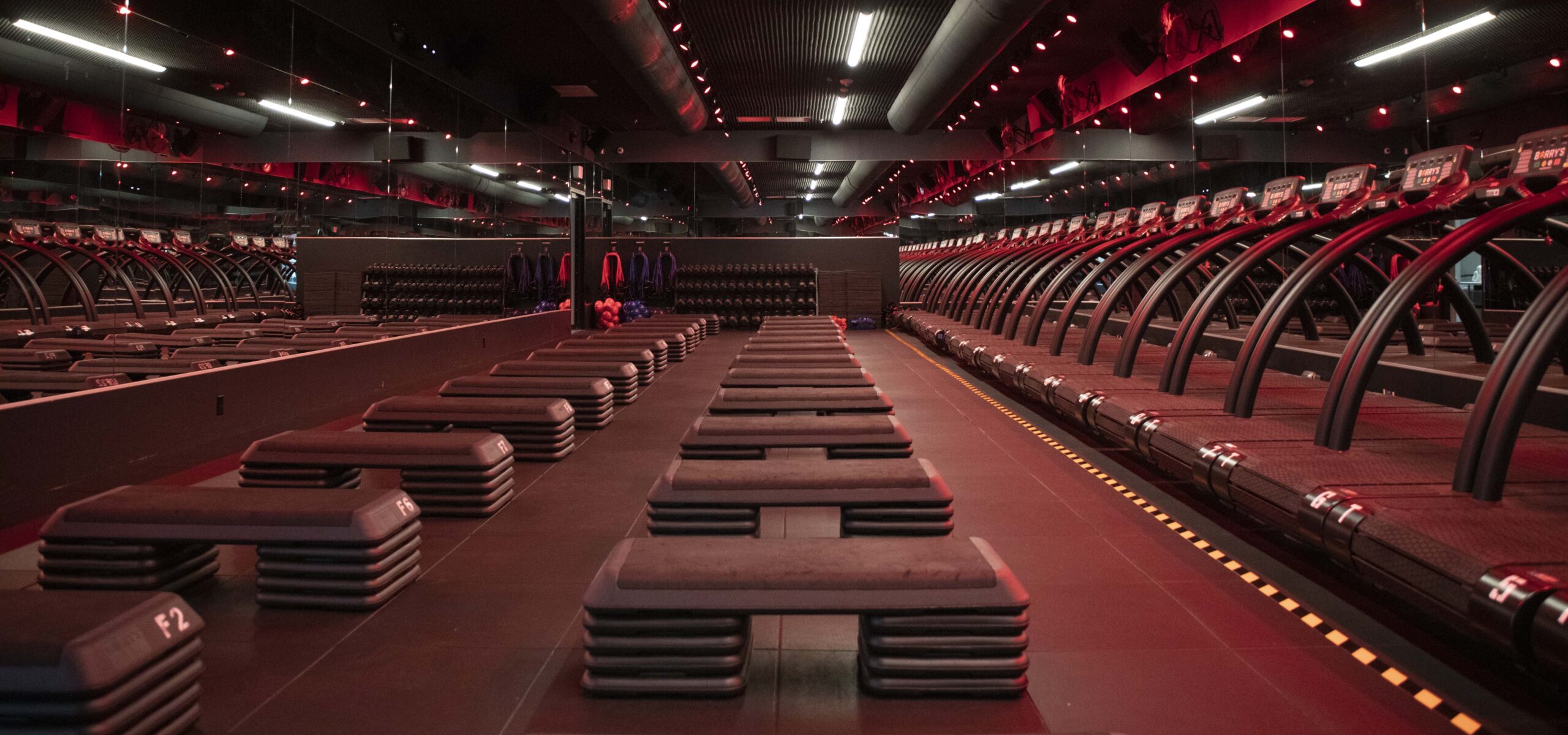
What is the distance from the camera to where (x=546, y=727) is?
6.33 ft

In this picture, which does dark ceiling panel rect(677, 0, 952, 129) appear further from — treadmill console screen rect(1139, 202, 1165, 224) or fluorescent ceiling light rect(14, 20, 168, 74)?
fluorescent ceiling light rect(14, 20, 168, 74)

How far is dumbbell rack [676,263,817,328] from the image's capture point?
15.4 meters

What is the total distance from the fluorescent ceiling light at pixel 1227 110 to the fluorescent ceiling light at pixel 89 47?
9220 mm

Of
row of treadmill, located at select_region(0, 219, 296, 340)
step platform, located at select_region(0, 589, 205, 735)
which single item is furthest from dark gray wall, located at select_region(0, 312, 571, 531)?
step platform, located at select_region(0, 589, 205, 735)

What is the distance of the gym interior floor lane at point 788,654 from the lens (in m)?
2.01

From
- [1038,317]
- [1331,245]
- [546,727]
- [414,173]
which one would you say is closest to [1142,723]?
[546,727]

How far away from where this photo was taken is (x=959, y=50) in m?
10.1

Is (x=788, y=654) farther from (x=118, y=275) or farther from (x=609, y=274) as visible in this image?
(x=609, y=274)

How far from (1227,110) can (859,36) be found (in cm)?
449

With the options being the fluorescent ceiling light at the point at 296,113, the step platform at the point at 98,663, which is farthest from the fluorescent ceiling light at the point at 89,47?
the step platform at the point at 98,663

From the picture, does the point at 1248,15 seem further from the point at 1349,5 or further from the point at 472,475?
the point at 472,475

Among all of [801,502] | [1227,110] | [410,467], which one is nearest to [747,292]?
[1227,110]

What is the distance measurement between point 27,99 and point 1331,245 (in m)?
6.40

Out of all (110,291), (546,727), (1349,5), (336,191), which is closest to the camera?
(546,727)
